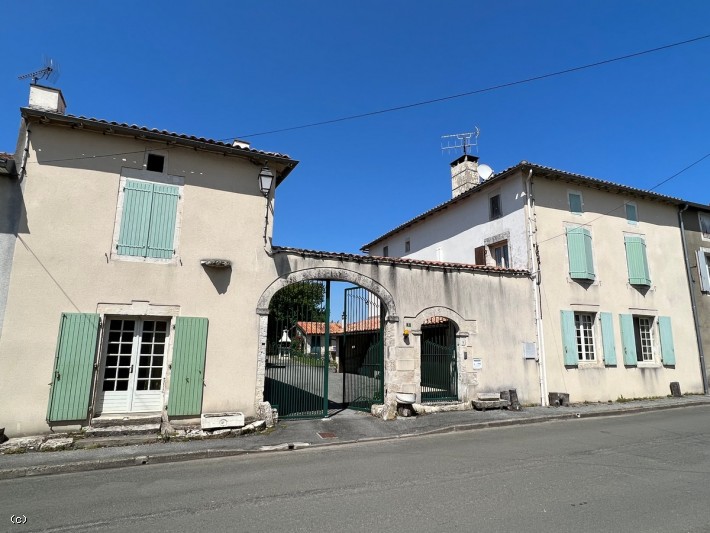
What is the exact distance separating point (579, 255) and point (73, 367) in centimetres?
1306

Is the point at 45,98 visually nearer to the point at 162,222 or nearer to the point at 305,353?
the point at 162,222

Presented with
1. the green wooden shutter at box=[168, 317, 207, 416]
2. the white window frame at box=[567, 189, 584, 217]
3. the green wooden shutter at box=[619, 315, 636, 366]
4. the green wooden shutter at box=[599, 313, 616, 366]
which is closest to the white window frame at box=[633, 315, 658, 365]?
the green wooden shutter at box=[619, 315, 636, 366]

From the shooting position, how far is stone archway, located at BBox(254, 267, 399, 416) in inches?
334

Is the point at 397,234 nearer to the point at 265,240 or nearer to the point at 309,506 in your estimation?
the point at 265,240

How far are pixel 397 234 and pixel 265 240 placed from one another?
1048cm

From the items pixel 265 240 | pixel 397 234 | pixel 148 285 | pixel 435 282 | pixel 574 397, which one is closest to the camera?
pixel 148 285

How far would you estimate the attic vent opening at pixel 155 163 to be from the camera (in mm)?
8438

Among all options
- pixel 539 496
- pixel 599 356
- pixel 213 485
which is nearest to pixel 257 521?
pixel 213 485

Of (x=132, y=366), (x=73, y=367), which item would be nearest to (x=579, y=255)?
(x=132, y=366)

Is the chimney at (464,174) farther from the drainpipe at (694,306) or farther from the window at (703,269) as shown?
the window at (703,269)

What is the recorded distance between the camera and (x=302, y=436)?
780 centimetres

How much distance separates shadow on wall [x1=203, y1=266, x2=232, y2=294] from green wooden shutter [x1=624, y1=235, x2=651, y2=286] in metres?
12.4

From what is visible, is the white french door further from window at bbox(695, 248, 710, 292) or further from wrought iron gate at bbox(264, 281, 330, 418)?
window at bbox(695, 248, 710, 292)

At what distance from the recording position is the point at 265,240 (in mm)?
8969
